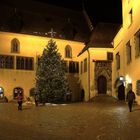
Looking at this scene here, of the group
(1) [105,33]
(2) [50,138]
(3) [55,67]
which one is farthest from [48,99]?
(2) [50,138]

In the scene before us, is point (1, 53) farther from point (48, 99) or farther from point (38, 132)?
point (38, 132)

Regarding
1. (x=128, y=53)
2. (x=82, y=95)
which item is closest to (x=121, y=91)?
(x=128, y=53)

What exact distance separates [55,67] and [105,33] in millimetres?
Result: 13176

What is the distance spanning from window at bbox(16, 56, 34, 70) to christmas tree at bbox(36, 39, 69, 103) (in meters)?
9.06

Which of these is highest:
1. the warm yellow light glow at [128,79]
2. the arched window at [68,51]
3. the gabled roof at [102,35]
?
the gabled roof at [102,35]

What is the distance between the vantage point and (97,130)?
14547 mm

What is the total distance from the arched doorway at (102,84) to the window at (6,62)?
1204 centimetres

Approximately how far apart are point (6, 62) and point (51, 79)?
34.3 ft

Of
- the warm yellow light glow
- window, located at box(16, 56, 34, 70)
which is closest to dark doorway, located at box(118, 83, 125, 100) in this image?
the warm yellow light glow

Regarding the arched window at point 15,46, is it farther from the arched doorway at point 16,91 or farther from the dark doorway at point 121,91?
the dark doorway at point 121,91

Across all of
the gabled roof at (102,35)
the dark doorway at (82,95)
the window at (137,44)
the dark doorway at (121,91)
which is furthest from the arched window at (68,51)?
the window at (137,44)

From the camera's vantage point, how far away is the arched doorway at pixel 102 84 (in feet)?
158

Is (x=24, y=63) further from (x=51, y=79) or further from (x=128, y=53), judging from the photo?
(x=128, y=53)

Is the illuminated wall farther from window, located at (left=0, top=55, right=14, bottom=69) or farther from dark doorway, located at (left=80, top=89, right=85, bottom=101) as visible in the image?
window, located at (left=0, top=55, right=14, bottom=69)
